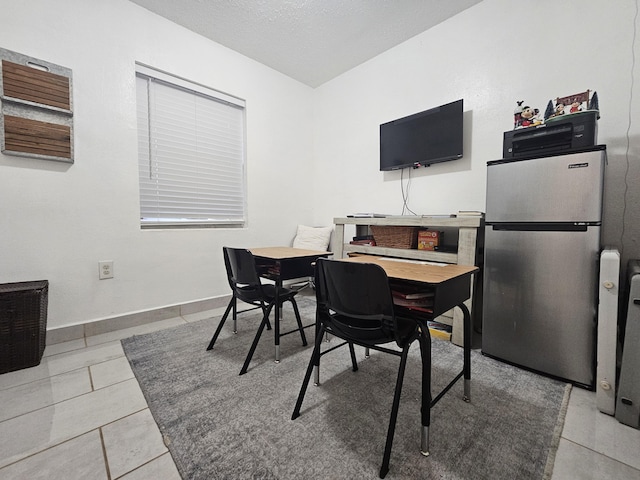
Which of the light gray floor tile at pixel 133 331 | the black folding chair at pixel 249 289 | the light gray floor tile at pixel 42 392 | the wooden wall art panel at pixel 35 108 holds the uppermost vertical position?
the wooden wall art panel at pixel 35 108

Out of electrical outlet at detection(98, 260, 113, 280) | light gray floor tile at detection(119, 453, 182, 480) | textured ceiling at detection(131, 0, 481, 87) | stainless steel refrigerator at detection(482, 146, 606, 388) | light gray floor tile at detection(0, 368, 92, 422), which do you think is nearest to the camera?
light gray floor tile at detection(119, 453, 182, 480)

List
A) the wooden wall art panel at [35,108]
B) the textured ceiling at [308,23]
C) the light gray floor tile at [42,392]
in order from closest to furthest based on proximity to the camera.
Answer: the light gray floor tile at [42,392] → the wooden wall art panel at [35,108] → the textured ceiling at [308,23]

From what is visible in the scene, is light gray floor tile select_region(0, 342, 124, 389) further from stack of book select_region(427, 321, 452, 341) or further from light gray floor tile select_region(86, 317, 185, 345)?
stack of book select_region(427, 321, 452, 341)

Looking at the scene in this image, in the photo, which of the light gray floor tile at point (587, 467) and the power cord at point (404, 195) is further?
the power cord at point (404, 195)

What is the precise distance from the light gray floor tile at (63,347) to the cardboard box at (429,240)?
9.34 ft

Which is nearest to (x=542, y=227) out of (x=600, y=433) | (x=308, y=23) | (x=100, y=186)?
(x=600, y=433)

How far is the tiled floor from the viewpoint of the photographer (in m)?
1.06

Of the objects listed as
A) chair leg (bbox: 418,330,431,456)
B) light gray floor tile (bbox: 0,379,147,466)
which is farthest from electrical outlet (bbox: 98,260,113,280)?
chair leg (bbox: 418,330,431,456)

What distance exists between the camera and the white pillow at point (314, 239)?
351 cm

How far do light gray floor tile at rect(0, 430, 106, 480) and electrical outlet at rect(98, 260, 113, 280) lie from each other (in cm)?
148

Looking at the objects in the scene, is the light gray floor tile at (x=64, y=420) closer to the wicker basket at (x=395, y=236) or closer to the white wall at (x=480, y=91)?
the wicker basket at (x=395, y=236)

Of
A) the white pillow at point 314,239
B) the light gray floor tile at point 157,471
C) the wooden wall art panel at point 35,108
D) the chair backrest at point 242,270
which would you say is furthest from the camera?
the white pillow at point 314,239

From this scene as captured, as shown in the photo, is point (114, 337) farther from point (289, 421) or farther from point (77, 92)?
point (77, 92)

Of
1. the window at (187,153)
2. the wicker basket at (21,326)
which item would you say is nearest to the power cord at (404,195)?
the window at (187,153)
